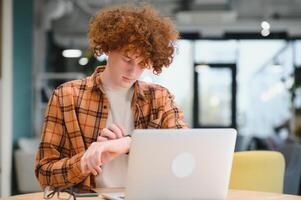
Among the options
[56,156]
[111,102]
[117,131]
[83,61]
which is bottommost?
[56,156]

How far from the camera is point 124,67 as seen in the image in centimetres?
216

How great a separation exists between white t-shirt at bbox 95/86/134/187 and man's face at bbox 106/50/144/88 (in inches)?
2.7

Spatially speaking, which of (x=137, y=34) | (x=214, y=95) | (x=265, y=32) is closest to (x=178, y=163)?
(x=137, y=34)

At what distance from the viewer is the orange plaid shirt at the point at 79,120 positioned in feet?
6.91

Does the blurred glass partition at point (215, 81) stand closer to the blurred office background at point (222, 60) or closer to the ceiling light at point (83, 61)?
the blurred office background at point (222, 60)

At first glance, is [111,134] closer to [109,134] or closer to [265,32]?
[109,134]

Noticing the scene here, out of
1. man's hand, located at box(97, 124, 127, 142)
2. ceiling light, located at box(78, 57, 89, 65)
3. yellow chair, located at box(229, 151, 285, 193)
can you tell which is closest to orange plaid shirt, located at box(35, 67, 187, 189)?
man's hand, located at box(97, 124, 127, 142)

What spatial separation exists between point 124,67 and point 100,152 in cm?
48

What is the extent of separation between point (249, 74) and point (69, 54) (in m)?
3.85

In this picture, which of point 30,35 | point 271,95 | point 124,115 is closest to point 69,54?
point 30,35

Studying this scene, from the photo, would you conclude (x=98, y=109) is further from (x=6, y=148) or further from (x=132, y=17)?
(x=6, y=148)

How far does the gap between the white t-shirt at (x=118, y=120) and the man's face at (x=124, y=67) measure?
0.07 metres

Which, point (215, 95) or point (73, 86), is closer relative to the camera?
point (73, 86)

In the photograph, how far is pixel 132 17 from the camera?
2186mm
